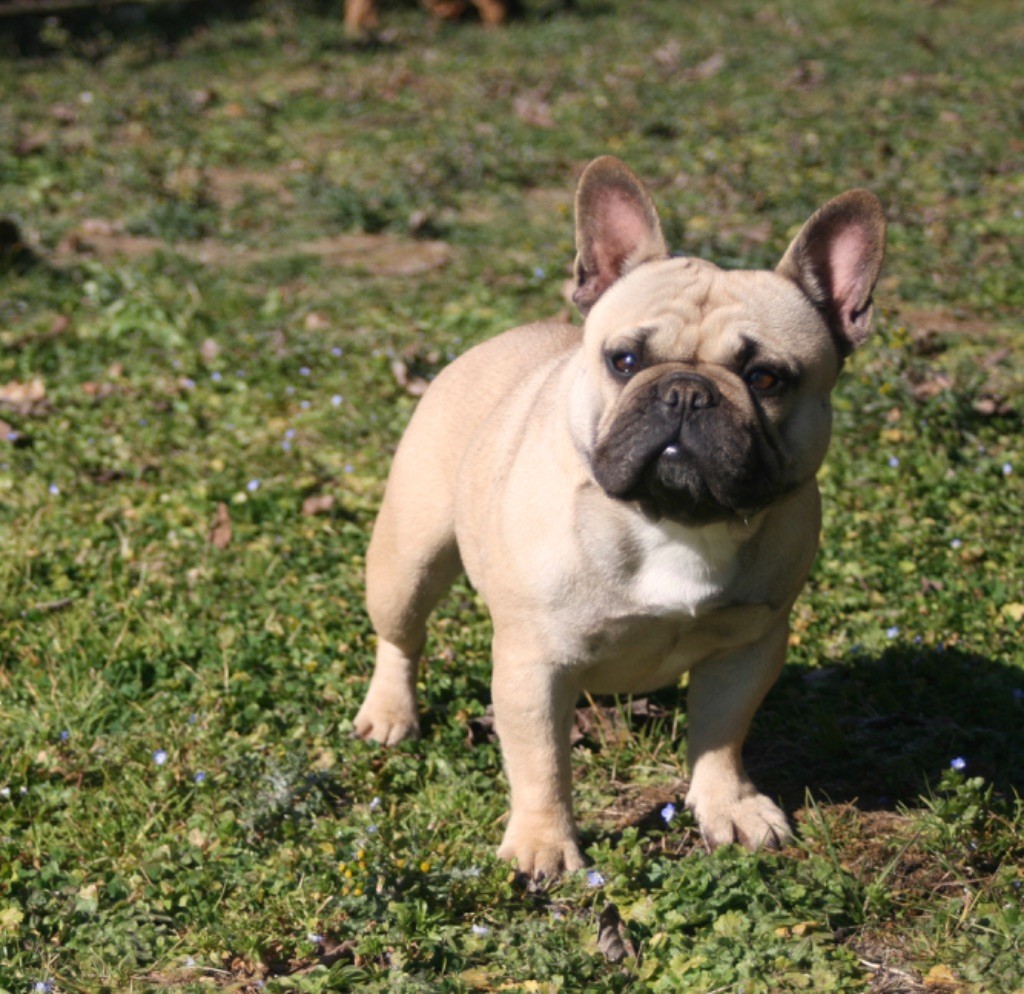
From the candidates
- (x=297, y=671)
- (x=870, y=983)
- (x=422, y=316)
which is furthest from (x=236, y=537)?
(x=870, y=983)

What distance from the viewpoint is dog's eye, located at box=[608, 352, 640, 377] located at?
3238 millimetres

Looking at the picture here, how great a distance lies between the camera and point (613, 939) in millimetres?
3271

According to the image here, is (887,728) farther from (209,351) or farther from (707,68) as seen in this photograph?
(707,68)

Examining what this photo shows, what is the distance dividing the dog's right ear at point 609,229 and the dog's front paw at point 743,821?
138cm

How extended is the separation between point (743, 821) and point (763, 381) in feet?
4.07

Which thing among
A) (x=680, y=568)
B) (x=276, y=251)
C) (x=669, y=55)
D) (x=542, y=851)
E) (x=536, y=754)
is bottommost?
(x=542, y=851)

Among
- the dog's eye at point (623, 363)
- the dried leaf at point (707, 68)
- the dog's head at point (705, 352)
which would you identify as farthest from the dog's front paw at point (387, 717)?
the dried leaf at point (707, 68)

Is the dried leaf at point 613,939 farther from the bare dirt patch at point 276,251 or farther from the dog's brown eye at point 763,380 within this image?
the bare dirt patch at point 276,251

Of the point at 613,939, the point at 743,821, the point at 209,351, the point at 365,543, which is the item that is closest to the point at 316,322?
the point at 209,351

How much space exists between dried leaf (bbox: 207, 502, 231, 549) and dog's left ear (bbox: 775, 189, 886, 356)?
2661mm

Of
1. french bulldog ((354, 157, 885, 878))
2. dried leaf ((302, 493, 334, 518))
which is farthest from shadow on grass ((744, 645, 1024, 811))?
dried leaf ((302, 493, 334, 518))

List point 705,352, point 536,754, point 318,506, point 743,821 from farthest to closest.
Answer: point 318,506, point 743,821, point 536,754, point 705,352

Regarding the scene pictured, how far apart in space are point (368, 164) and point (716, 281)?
6167 mm

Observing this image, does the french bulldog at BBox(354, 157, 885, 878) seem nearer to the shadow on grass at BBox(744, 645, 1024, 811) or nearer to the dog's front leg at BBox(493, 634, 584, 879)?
the dog's front leg at BBox(493, 634, 584, 879)
